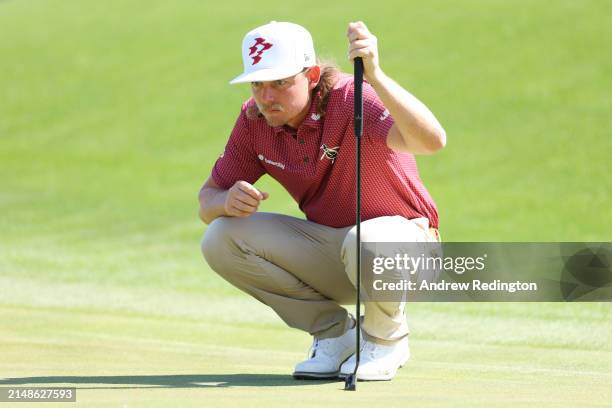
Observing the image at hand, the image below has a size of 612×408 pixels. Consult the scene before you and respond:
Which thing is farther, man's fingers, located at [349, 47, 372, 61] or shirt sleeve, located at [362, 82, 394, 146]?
shirt sleeve, located at [362, 82, 394, 146]

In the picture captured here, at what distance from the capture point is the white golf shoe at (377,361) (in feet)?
14.0

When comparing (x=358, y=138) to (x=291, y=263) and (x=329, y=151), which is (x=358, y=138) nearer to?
(x=329, y=151)

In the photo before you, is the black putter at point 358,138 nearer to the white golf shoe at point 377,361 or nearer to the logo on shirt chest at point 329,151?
the white golf shoe at point 377,361

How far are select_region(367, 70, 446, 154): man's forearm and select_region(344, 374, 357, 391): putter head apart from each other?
83 cm

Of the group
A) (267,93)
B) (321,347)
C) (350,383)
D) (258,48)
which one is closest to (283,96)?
(267,93)

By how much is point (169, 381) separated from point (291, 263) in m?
0.73

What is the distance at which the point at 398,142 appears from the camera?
433 cm

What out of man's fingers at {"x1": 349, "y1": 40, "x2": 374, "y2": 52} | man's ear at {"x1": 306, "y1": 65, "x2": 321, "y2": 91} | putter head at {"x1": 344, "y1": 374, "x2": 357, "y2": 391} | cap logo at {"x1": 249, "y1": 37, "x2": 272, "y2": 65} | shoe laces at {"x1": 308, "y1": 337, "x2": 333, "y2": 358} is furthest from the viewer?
shoe laces at {"x1": 308, "y1": 337, "x2": 333, "y2": 358}

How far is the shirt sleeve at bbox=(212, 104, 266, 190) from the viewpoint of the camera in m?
4.80

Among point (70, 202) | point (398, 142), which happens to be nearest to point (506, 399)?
point (398, 142)

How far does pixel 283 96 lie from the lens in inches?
175

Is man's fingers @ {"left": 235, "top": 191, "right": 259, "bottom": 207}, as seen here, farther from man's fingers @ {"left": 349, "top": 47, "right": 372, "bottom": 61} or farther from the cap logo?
man's fingers @ {"left": 349, "top": 47, "right": 372, "bottom": 61}

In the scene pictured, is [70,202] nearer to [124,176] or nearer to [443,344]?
[124,176]

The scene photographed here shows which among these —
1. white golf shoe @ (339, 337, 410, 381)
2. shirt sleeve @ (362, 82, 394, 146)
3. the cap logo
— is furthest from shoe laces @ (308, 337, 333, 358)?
the cap logo
